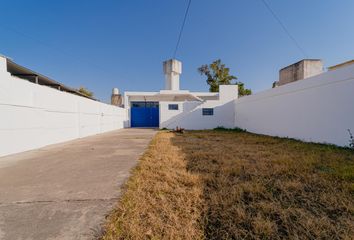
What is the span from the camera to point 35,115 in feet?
17.6

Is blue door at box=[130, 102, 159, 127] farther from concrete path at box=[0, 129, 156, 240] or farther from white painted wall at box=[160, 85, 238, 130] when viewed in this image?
concrete path at box=[0, 129, 156, 240]

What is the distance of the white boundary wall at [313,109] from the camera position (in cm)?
481

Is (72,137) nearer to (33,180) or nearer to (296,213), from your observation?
(33,180)

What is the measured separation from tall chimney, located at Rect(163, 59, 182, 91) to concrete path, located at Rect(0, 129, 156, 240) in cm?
1663

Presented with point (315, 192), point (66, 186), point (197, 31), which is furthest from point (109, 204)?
point (197, 31)

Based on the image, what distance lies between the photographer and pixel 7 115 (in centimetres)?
441

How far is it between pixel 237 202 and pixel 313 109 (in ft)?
19.5

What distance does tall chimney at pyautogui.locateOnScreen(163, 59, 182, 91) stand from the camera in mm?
19094

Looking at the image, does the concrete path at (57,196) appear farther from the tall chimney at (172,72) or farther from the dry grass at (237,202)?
the tall chimney at (172,72)

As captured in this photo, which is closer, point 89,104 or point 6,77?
point 6,77

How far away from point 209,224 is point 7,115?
19.5ft

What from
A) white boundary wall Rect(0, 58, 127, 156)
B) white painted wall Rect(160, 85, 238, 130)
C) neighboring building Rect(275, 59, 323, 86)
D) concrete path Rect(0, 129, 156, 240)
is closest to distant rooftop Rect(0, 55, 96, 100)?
white boundary wall Rect(0, 58, 127, 156)

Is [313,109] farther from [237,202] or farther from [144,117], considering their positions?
[144,117]

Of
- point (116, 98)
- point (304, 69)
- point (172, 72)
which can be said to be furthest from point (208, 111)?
point (116, 98)
